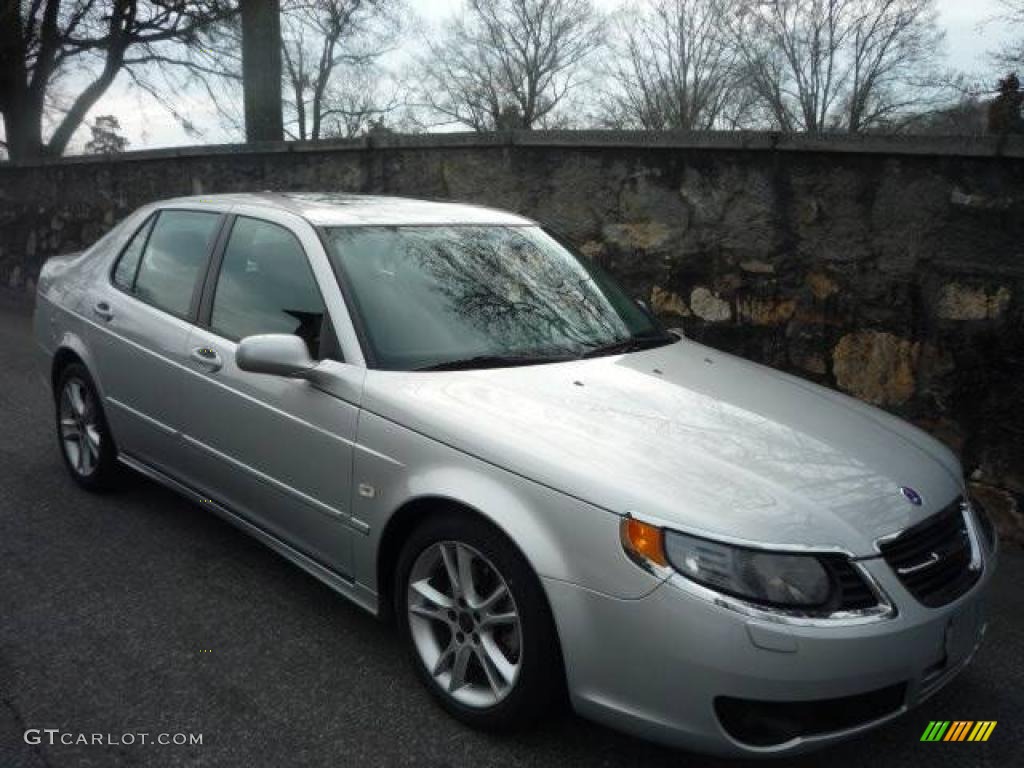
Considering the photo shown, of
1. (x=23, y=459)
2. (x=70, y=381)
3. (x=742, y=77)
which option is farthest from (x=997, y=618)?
(x=742, y=77)

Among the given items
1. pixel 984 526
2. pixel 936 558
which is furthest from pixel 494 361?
pixel 984 526

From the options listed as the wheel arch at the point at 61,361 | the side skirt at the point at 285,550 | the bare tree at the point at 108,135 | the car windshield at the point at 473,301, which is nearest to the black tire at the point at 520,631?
the side skirt at the point at 285,550

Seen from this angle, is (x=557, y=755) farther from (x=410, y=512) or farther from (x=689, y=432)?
(x=689, y=432)

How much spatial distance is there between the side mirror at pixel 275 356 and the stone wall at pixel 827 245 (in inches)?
130

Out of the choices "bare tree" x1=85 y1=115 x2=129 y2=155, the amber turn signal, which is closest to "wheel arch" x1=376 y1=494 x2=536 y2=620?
the amber turn signal

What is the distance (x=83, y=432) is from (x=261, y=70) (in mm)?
7927

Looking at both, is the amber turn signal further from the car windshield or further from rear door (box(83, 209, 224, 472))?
rear door (box(83, 209, 224, 472))

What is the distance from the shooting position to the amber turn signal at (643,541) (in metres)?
2.17

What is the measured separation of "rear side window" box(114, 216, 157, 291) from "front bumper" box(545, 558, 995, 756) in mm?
2915

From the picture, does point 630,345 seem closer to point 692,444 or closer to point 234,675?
point 692,444

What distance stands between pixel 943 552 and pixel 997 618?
1.38m

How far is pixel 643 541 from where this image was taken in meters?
2.19

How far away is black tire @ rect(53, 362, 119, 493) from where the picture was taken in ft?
14.3

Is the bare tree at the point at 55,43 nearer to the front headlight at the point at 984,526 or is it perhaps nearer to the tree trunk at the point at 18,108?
the tree trunk at the point at 18,108
